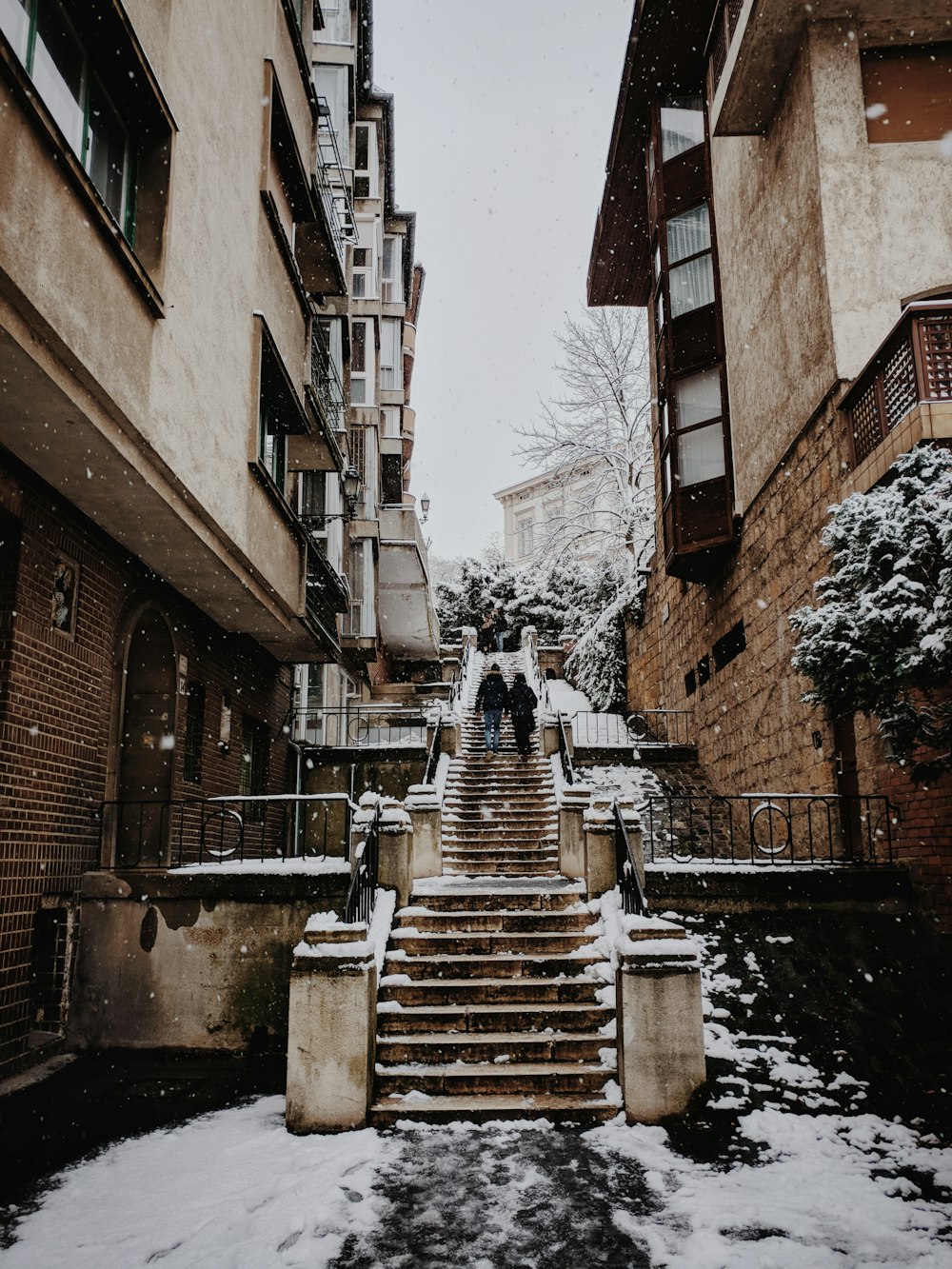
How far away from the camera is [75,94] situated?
6.97 m

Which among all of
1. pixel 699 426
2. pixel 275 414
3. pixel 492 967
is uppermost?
pixel 699 426

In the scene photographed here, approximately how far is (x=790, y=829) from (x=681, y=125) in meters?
14.9

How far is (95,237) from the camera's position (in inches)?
260

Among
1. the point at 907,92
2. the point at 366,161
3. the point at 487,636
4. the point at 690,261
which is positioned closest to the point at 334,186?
the point at 690,261

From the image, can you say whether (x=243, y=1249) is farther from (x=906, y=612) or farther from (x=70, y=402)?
(x=906, y=612)

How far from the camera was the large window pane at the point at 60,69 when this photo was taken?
6455mm

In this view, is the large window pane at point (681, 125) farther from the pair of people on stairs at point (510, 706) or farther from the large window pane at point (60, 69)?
the large window pane at point (60, 69)

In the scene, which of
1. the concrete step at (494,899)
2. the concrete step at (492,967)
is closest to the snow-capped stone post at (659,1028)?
the concrete step at (492,967)

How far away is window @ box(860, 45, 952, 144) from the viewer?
11680 millimetres

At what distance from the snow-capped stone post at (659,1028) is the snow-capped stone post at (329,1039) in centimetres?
193

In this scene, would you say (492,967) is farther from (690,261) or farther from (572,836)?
(690,261)

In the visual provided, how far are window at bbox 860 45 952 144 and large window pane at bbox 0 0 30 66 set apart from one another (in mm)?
10093

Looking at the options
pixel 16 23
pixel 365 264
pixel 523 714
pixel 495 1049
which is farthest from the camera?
pixel 365 264

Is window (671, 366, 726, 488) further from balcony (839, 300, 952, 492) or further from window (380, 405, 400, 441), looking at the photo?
window (380, 405, 400, 441)
